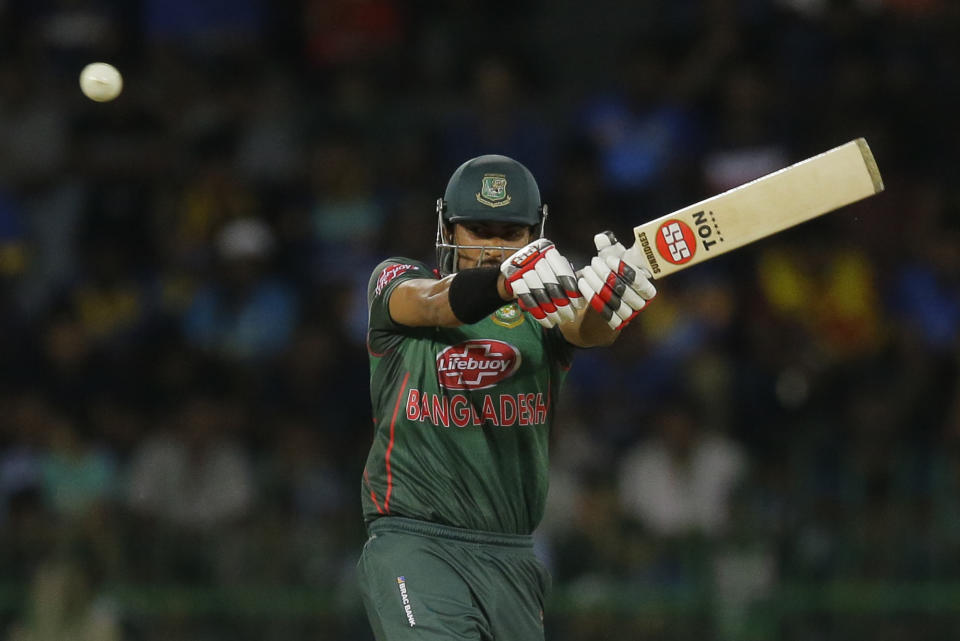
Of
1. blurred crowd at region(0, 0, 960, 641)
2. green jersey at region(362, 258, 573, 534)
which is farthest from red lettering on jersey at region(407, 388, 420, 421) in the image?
blurred crowd at region(0, 0, 960, 641)

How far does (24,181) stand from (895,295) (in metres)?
7.06

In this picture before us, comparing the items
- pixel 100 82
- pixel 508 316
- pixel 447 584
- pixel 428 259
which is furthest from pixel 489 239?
pixel 428 259

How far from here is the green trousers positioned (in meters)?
5.77

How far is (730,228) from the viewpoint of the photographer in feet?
18.7

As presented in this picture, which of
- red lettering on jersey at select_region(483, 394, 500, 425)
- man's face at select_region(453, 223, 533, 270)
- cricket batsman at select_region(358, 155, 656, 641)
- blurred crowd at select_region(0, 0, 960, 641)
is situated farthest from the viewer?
blurred crowd at select_region(0, 0, 960, 641)

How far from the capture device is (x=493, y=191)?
6.12 m

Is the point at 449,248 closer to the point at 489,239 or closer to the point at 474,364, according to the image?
the point at 489,239

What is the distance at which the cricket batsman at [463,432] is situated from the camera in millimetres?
5859

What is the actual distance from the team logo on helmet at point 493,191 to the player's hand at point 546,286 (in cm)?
76

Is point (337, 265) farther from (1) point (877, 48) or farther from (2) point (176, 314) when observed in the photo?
(1) point (877, 48)

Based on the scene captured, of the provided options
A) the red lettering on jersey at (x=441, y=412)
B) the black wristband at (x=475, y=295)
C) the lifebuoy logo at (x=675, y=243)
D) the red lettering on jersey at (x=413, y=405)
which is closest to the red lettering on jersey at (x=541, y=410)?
the red lettering on jersey at (x=441, y=412)

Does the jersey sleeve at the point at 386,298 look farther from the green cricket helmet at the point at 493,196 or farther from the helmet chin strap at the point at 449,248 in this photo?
the green cricket helmet at the point at 493,196

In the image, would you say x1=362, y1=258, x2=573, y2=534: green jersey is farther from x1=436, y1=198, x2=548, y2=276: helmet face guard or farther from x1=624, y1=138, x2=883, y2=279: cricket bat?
x1=624, y1=138, x2=883, y2=279: cricket bat

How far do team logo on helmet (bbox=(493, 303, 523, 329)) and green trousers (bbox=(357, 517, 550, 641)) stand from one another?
0.84m
